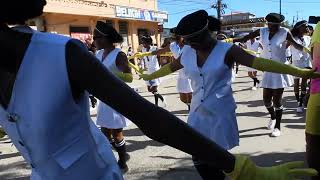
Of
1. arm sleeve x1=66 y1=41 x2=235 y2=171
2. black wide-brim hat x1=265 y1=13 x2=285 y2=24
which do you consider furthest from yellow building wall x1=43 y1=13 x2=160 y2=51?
arm sleeve x1=66 y1=41 x2=235 y2=171

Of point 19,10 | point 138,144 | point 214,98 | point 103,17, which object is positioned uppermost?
point 19,10

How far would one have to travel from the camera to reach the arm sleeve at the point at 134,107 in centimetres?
133

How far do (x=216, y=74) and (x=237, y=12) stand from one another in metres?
106

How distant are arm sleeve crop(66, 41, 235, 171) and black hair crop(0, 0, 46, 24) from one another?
215mm

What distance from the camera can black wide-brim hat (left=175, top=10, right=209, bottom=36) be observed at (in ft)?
12.4

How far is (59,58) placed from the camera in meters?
1.37

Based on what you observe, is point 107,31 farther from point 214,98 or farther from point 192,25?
point 214,98

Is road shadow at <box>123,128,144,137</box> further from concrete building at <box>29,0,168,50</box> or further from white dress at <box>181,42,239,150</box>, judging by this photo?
concrete building at <box>29,0,168,50</box>

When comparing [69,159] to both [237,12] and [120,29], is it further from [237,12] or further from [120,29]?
[237,12]

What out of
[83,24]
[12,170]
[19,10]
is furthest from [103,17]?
[19,10]

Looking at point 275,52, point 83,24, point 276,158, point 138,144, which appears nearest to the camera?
point 276,158

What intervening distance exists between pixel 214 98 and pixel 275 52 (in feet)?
12.0

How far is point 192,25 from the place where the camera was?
379 centimetres

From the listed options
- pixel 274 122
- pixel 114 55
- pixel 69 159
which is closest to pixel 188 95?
Answer: pixel 274 122
